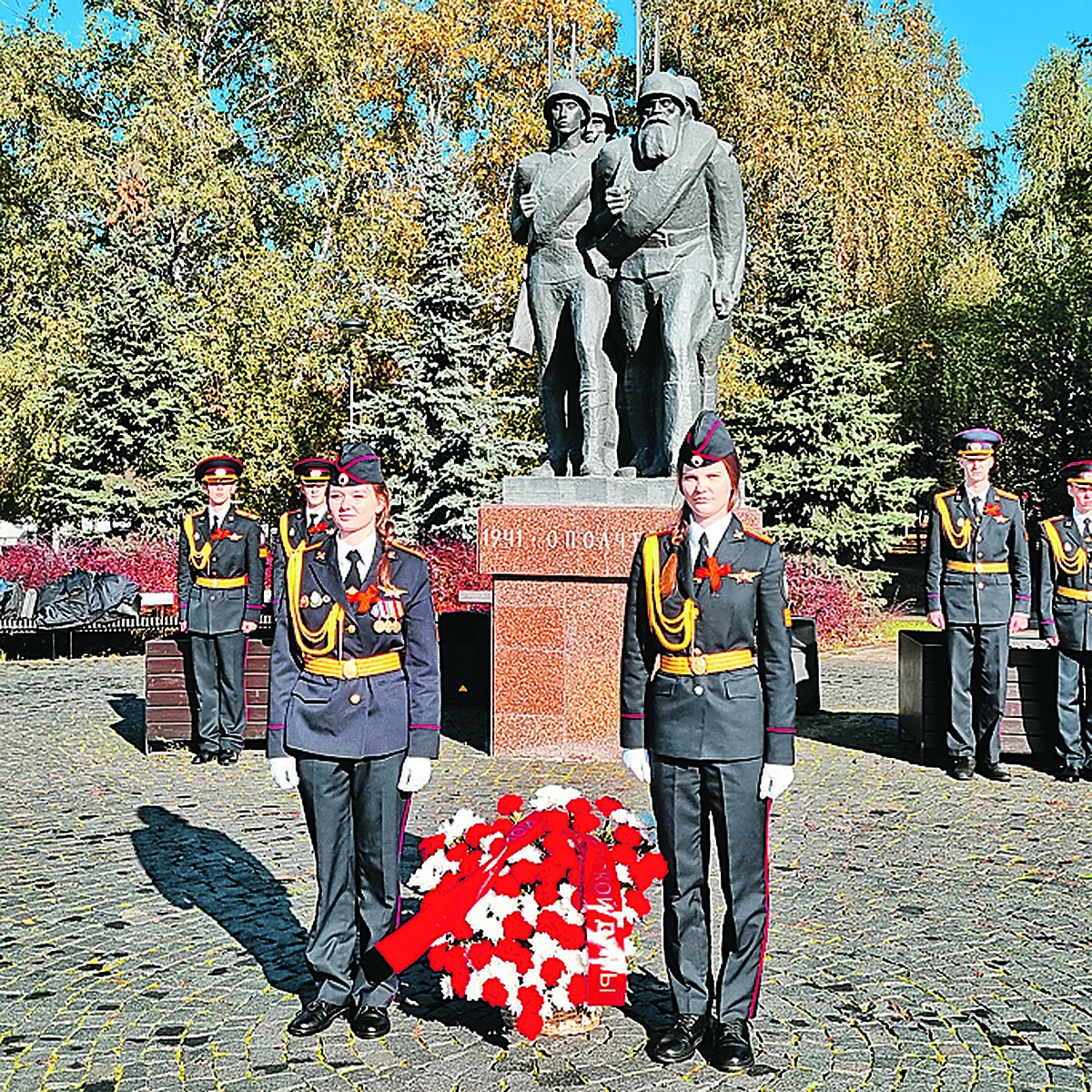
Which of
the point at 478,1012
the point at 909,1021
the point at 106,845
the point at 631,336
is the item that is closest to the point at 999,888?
the point at 909,1021

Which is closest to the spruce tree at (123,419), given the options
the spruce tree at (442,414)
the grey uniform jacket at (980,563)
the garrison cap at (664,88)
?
the spruce tree at (442,414)

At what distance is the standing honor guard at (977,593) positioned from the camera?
907cm

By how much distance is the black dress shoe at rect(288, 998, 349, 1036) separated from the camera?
4688 millimetres

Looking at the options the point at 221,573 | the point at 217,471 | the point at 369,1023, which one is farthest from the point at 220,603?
the point at 369,1023

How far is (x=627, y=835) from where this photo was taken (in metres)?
4.67

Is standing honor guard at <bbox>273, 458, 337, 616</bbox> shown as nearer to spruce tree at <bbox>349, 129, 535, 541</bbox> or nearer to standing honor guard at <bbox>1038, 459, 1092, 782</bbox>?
standing honor guard at <bbox>1038, 459, 1092, 782</bbox>

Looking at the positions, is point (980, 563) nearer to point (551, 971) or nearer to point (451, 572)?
point (551, 971)

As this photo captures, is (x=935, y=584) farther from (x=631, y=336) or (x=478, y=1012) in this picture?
(x=478, y=1012)

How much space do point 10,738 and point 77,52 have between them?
2454cm

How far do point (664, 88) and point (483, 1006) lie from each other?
715 centimetres

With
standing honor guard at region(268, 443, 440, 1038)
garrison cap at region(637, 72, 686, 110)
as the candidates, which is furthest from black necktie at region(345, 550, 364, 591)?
garrison cap at region(637, 72, 686, 110)

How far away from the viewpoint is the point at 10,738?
10.8 metres

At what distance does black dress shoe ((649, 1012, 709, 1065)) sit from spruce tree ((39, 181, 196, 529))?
70.0ft

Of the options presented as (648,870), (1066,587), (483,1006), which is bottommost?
(483,1006)
